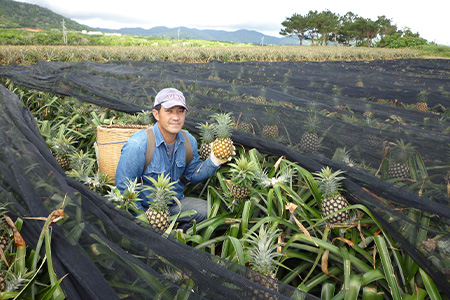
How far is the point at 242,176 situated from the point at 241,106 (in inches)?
46.0

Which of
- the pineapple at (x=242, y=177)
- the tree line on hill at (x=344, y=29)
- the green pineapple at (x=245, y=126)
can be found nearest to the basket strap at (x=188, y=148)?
the green pineapple at (x=245, y=126)

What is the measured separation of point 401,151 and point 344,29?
59967 mm

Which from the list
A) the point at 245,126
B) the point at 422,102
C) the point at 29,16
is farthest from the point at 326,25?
the point at 29,16

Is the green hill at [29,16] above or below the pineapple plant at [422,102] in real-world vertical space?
above

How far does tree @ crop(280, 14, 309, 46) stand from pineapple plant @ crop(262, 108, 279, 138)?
200ft

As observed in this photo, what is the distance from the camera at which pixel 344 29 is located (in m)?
54.6

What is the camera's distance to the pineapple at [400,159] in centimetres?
185

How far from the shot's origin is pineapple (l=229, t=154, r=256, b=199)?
2107 mm

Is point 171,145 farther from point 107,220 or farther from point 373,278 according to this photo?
point 373,278

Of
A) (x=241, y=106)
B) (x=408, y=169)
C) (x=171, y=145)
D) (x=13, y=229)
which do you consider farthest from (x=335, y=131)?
(x=13, y=229)

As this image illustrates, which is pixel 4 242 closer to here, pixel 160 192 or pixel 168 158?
pixel 160 192

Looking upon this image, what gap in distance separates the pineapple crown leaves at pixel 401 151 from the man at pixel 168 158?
3.87ft

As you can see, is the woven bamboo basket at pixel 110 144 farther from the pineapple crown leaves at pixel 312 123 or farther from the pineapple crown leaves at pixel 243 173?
the pineapple crown leaves at pixel 312 123

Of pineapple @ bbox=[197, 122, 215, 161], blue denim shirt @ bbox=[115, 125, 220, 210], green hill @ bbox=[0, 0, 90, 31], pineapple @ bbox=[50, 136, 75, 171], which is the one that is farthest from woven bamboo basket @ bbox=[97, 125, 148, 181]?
green hill @ bbox=[0, 0, 90, 31]
